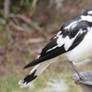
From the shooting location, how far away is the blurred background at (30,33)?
484cm

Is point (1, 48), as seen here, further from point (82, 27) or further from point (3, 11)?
point (82, 27)

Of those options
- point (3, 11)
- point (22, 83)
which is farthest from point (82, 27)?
point (3, 11)

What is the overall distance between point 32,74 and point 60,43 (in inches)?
13.9

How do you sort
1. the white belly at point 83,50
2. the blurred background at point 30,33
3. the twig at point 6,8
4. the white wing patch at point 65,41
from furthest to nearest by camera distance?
the twig at point 6,8 → the blurred background at point 30,33 → the white wing patch at point 65,41 → the white belly at point 83,50

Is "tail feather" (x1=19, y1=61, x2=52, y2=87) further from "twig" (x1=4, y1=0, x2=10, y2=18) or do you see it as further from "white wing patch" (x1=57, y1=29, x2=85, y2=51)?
"twig" (x1=4, y1=0, x2=10, y2=18)

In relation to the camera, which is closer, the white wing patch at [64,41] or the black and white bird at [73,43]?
the black and white bird at [73,43]

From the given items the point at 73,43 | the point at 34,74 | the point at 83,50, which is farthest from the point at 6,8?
the point at 83,50

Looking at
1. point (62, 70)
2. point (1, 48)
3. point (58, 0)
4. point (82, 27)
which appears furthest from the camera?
point (58, 0)

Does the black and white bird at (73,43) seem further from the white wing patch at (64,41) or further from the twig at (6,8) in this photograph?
the twig at (6,8)

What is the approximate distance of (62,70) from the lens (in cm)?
518

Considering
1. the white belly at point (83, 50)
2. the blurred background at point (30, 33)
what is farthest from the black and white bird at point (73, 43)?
the blurred background at point (30, 33)

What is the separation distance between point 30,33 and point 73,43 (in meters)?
3.08

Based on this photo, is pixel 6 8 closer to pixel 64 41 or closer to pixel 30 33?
pixel 30 33

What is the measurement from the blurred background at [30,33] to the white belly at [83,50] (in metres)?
1.34
